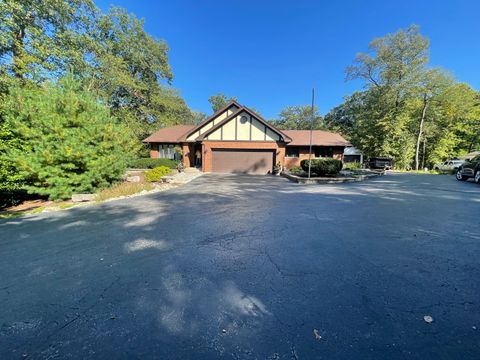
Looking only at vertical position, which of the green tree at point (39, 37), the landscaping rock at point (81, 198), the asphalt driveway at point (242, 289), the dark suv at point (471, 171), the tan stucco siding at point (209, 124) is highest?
the green tree at point (39, 37)

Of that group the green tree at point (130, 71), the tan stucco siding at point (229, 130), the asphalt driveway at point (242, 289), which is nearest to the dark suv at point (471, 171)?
the asphalt driveway at point (242, 289)

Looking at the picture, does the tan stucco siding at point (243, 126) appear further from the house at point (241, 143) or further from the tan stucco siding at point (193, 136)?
the tan stucco siding at point (193, 136)

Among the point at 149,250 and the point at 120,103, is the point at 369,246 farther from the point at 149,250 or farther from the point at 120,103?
the point at 120,103

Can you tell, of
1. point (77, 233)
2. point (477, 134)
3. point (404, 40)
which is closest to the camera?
point (77, 233)

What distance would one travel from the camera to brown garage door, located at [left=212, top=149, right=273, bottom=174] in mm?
19453

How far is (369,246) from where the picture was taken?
157 inches

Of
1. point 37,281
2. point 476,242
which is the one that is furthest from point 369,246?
point 37,281

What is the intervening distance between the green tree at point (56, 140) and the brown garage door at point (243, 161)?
10453 mm

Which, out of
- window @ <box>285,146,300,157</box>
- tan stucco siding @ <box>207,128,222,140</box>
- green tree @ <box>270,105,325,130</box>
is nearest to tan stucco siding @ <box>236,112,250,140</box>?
tan stucco siding @ <box>207,128,222,140</box>

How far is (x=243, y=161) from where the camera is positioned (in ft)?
64.1

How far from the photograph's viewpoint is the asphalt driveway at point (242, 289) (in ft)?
6.20

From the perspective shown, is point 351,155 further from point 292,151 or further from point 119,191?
point 119,191

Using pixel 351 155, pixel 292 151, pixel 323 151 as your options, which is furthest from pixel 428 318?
pixel 351 155

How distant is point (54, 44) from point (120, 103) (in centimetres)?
877
